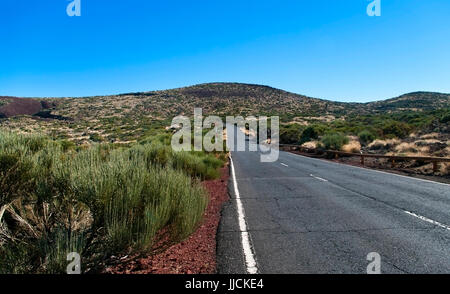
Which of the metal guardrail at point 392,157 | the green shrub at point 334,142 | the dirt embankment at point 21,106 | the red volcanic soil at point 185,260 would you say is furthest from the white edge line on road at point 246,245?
the dirt embankment at point 21,106

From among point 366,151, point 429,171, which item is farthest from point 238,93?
point 429,171

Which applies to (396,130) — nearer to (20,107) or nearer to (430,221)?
(430,221)

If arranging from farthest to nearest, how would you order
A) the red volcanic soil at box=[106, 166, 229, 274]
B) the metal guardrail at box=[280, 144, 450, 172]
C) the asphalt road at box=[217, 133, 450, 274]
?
1. the metal guardrail at box=[280, 144, 450, 172]
2. the asphalt road at box=[217, 133, 450, 274]
3. the red volcanic soil at box=[106, 166, 229, 274]

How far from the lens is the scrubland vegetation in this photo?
3471mm

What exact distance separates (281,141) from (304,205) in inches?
1624

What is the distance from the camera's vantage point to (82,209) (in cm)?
461

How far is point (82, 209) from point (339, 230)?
4.78 m

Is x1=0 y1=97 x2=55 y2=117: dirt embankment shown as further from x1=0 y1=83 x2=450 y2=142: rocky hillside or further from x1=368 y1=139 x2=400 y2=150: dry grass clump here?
x1=368 y1=139 x2=400 y2=150: dry grass clump

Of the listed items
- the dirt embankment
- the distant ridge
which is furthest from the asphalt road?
the dirt embankment

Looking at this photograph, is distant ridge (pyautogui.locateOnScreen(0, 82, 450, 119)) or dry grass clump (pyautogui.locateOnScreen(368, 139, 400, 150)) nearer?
dry grass clump (pyautogui.locateOnScreen(368, 139, 400, 150))

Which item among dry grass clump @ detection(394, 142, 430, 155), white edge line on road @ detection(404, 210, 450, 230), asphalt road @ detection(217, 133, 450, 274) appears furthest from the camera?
dry grass clump @ detection(394, 142, 430, 155)

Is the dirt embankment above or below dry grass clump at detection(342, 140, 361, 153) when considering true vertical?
above

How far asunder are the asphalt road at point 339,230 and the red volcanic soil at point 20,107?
66.0 m

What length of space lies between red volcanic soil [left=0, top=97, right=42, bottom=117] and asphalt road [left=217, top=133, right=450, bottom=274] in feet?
217
